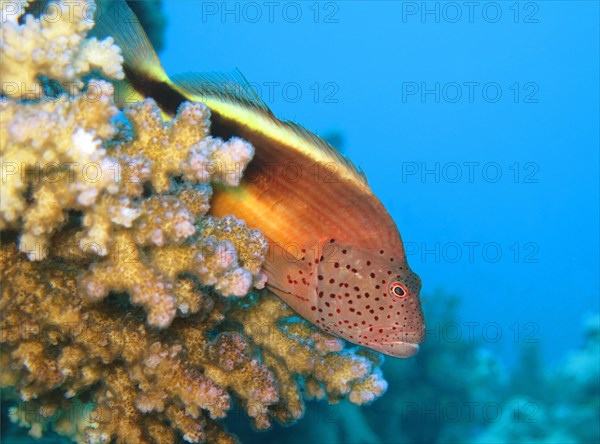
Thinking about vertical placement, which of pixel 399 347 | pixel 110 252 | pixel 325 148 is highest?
pixel 325 148

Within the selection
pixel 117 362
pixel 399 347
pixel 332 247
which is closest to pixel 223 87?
pixel 332 247

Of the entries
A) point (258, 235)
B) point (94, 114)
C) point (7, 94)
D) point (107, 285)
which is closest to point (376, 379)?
point (258, 235)

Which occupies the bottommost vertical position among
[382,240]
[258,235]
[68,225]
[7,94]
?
[68,225]

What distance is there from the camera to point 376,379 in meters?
3.29

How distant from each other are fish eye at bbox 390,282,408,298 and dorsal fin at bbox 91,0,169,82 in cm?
206

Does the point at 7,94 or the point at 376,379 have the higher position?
the point at 376,379

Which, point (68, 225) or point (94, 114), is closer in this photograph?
point (94, 114)

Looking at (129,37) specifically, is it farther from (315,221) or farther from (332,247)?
(332,247)

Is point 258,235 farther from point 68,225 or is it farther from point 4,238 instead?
point 4,238

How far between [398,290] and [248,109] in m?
1.55

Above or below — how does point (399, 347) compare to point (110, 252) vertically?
above

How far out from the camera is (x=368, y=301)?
3215mm

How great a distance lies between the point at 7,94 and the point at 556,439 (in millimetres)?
6420

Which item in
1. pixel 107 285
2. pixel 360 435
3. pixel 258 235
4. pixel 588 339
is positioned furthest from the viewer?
pixel 588 339
